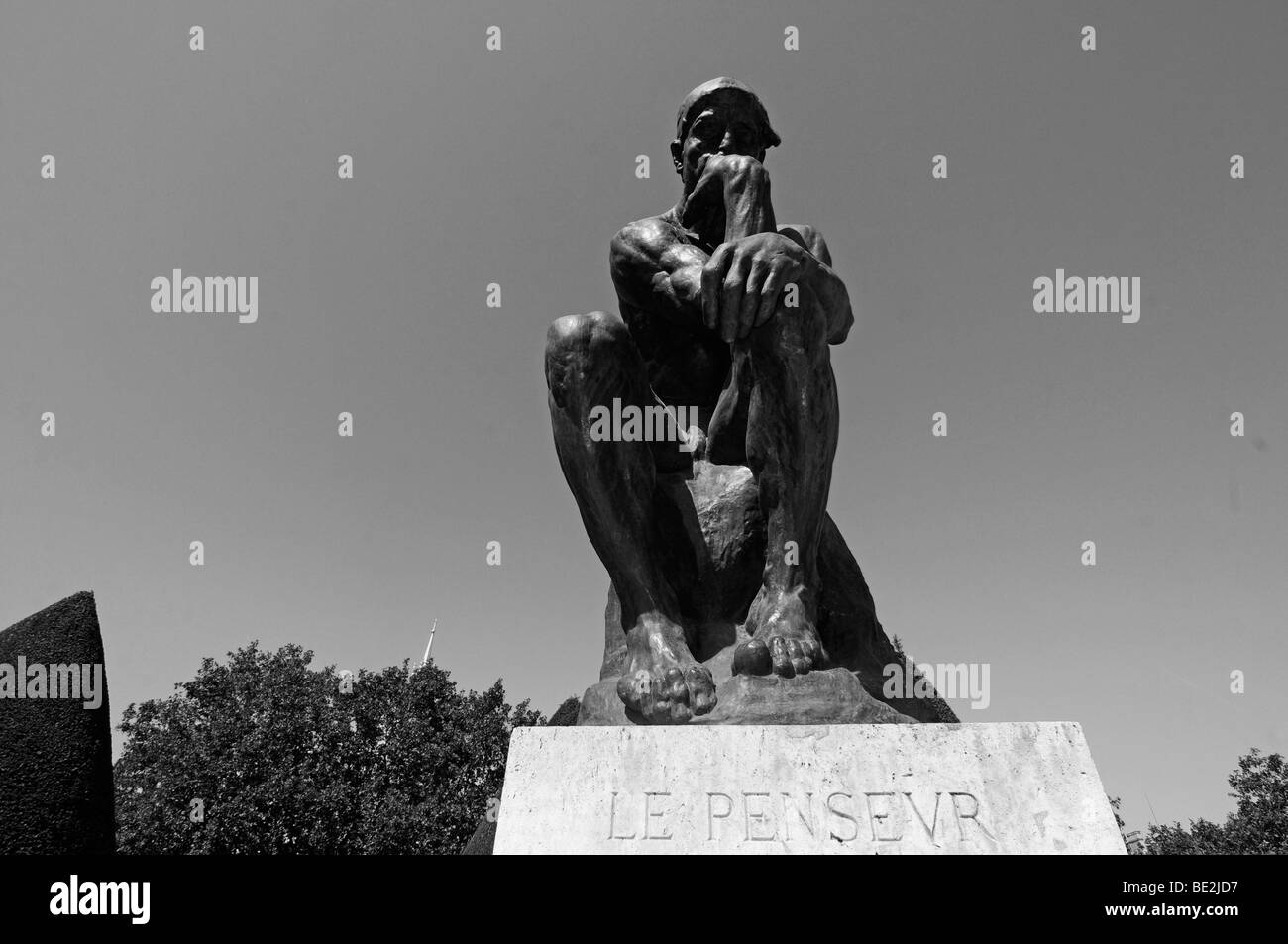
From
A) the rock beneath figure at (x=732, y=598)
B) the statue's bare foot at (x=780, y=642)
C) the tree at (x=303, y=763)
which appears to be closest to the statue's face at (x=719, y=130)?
→ the rock beneath figure at (x=732, y=598)

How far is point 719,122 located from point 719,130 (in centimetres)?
4

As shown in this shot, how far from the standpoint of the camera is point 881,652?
3.97 meters

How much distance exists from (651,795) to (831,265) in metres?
2.74

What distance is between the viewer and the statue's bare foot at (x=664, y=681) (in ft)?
10.3

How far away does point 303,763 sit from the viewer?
1257 inches

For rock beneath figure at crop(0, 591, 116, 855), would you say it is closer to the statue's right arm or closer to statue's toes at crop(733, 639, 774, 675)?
the statue's right arm

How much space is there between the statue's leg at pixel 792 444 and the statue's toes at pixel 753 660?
212 millimetres

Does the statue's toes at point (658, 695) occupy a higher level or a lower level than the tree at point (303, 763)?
higher

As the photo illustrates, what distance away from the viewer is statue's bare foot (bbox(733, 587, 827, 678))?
10.5 ft

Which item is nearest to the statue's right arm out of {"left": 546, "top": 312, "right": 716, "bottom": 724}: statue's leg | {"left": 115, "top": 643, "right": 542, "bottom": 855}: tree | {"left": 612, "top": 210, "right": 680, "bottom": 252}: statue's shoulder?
{"left": 612, "top": 210, "right": 680, "bottom": 252}: statue's shoulder

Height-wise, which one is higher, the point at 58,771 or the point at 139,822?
the point at 58,771

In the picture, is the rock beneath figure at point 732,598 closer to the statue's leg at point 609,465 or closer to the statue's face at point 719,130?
the statue's leg at point 609,465
